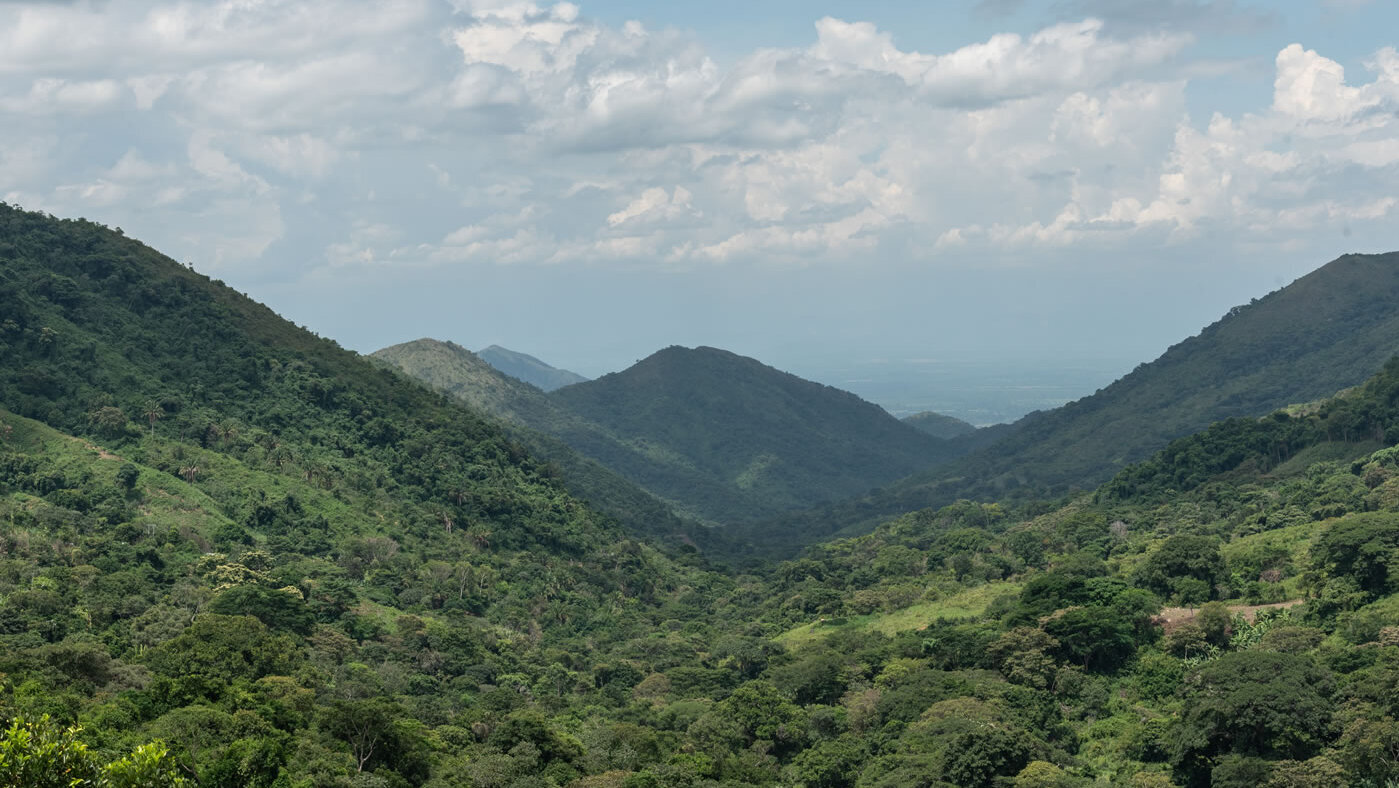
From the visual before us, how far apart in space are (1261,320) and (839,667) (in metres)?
137

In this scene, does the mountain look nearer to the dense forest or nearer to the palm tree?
the dense forest

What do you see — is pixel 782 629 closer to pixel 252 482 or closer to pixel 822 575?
pixel 822 575

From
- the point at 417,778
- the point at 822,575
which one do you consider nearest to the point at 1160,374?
the point at 822,575

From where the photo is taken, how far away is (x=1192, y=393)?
15750 centimetres

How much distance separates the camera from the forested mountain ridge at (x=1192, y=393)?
465ft

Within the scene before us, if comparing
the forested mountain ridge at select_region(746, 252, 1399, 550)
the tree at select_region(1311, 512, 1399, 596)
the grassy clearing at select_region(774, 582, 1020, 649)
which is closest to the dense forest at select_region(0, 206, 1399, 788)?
the tree at select_region(1311, 512, 1399, 596)

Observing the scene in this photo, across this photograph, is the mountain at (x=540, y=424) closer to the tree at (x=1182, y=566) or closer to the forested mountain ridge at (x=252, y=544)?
the forested mountain ridge at (x=252, y=544)

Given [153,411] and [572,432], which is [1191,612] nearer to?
[153,411]

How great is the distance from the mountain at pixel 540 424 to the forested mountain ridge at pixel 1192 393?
47.8ft

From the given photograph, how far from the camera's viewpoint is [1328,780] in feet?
113

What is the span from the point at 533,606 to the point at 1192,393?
11733 centimetres

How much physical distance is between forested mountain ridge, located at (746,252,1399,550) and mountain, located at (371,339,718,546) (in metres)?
14.6

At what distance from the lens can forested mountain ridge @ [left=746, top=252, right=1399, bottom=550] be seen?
142 meters

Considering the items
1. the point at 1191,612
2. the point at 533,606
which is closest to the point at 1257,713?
the point at 1191,612
